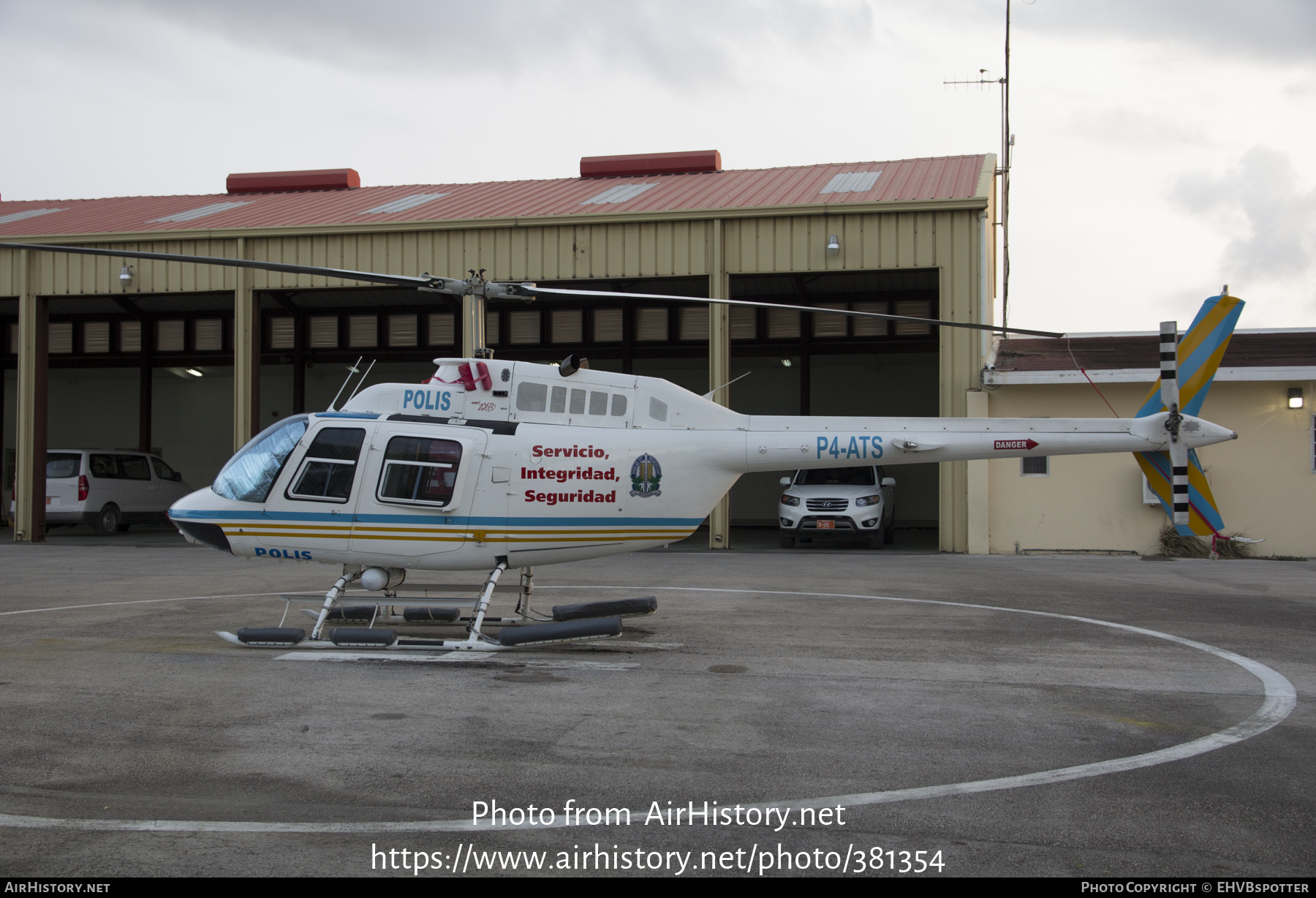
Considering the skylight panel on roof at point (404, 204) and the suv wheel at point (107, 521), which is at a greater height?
the skylight panel on roof at point (404, 204)

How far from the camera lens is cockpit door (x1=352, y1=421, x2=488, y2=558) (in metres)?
7.87

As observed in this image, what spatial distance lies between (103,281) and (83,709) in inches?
655

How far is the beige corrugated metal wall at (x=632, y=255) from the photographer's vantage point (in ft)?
54.7

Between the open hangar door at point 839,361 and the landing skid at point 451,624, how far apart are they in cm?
1283

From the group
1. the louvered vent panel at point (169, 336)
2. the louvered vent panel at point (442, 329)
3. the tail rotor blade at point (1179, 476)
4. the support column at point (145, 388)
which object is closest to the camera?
the tail rotor blade at point (1179, 476)

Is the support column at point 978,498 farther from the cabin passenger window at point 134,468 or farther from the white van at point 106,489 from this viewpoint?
the cabin passenger window at point 134,468

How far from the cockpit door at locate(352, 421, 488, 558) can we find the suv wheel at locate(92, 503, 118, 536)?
15563mm

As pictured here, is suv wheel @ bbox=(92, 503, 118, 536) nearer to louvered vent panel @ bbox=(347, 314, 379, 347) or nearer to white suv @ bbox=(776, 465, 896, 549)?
louvered vent panel @ bbox=(347, 314, 379, 347)

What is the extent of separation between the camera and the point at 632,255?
17.8m

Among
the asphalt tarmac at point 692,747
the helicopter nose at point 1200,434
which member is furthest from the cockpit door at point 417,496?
the helicopter nose at point 1200,434

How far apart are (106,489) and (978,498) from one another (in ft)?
59.3

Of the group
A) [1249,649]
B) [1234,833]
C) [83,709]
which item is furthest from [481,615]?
[1249,649]

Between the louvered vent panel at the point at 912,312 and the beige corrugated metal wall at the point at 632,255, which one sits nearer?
the beige corrugated metal wall at the point at 632,255

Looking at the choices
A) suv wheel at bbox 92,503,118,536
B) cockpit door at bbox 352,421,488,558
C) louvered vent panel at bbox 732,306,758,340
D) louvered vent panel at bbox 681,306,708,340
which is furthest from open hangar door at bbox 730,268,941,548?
suv wheel at bbox 92,503,118,536
